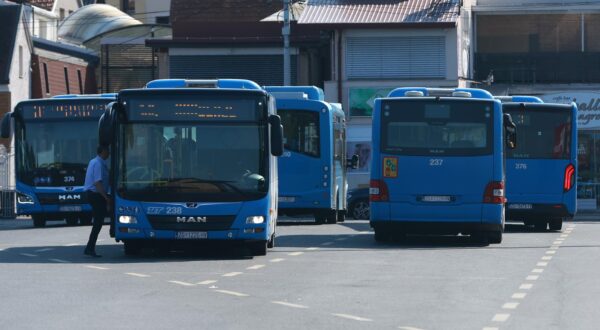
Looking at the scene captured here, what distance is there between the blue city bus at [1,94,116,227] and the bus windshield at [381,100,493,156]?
10579 millimetres

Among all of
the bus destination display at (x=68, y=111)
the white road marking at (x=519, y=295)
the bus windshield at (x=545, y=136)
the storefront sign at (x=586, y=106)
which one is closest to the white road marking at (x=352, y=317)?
the white road marking at (x=519, y=295)

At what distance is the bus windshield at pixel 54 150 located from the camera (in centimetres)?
3136

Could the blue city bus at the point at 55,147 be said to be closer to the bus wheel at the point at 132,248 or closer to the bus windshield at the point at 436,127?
the bus windshield at the point at 436,127

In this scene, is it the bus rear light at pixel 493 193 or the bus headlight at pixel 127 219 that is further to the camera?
the bus rear light at pixel 493 193

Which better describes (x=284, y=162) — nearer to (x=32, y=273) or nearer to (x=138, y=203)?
(x=138, y=203)

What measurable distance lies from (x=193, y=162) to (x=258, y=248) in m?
1.82

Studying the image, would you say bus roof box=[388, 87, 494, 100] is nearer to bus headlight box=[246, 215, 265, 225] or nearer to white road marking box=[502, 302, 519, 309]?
bus headlight box=[246, 215, 265, 225]

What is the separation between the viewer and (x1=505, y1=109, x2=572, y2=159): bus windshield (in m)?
28.4

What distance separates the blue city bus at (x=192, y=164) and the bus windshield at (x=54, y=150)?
12.2 meters

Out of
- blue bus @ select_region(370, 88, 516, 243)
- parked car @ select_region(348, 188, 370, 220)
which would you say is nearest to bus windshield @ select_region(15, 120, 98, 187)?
parked car @ select_region(348, 188, 370, 220)

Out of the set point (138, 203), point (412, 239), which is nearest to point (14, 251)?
point (138, 203)

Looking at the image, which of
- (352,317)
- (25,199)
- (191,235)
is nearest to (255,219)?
(191,235)

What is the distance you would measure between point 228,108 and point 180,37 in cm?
3699

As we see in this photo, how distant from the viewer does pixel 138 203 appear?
1902 centimetres
